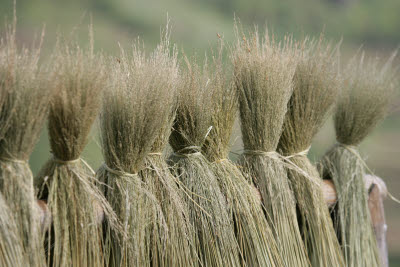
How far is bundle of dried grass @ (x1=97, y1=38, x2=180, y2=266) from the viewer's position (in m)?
1.29

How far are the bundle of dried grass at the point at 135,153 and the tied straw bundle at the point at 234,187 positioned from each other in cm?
18

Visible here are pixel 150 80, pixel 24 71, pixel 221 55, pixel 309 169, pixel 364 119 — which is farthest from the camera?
pixel 364 119

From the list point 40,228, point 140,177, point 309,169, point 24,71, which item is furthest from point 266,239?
point 24,71

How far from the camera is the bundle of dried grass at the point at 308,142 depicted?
166 cm

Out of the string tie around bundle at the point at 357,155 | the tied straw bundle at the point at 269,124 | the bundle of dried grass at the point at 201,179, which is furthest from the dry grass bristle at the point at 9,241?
the string tie around bundle at the point at 357,155

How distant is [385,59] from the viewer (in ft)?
6.15

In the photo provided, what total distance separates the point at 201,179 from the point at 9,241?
54cm

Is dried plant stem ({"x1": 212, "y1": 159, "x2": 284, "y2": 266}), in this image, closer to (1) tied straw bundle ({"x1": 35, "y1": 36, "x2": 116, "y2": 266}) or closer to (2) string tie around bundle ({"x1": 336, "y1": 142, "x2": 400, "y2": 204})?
(1) tied straw bundle ({"x1": 35, "y1": 36, "x2": 116, "y2": 266})

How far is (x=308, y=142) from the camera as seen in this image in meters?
1.71

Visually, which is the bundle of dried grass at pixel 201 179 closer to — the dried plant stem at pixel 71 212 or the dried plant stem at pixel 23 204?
the dried plant stem at pixel 71 212

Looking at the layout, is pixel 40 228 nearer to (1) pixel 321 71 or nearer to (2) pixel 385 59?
(1) pixel 321 71

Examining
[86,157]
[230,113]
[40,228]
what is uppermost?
[230,113]

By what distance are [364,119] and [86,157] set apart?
102 centimetres

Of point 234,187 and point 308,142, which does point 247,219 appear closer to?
point 234,187
